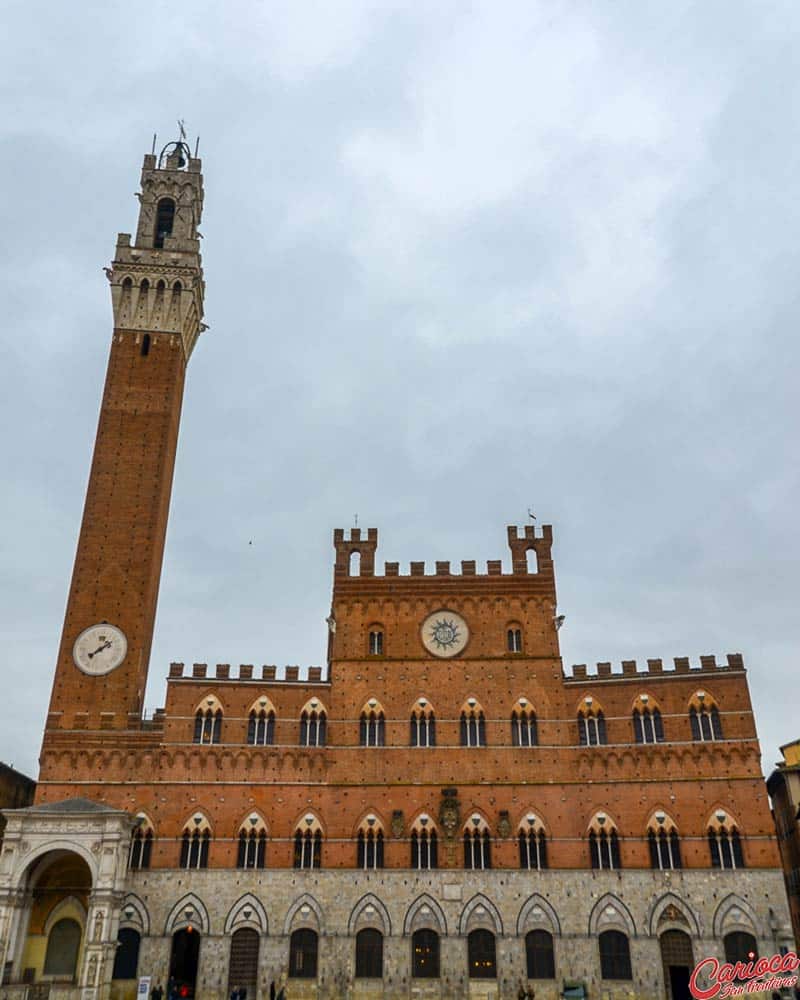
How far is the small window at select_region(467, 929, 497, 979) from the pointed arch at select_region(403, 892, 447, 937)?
144 cm

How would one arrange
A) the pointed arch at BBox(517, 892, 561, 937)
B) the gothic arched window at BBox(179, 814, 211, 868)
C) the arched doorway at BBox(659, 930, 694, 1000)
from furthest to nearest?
the gothic arched window at BBox(179, 814, 211, 868), the pointed arch at BBox(517, 892, 561, 937), the arched doorway at BBox(659, 930, 694, 1000)

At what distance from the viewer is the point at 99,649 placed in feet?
136

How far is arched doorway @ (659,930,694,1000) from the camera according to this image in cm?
3472

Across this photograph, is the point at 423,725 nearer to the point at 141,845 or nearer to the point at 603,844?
the point at 603,844

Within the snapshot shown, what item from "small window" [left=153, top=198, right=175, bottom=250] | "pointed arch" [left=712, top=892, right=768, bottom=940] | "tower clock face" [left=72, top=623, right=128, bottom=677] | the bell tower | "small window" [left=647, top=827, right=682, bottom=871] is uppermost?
"small window" [left=153, top=198, right=175, bottom=250]

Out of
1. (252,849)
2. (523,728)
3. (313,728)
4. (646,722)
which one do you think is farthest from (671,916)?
(252,849)

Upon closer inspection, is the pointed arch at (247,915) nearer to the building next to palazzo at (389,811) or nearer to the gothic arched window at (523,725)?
the building next to palazzo at (389,811)

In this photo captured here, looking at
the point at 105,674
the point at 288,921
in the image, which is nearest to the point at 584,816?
the point at 288,921

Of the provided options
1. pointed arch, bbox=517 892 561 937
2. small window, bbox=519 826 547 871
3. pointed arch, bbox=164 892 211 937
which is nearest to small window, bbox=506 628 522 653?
small window, bbox=519 826 547 871

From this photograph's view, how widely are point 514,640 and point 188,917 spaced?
845 inches

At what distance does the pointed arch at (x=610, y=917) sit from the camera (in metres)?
35.9

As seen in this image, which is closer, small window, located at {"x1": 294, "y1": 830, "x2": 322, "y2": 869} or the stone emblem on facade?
small window, located at {"x1": 294, "y1": 830, "x2": 322, "y2": 869}

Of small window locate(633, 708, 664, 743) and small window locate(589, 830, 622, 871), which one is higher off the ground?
small window locate(633, 708, 664, 743)

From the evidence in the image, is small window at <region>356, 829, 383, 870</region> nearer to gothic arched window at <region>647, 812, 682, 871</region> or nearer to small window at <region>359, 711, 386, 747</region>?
small window at <region>359, 711, 386, 747</region>
